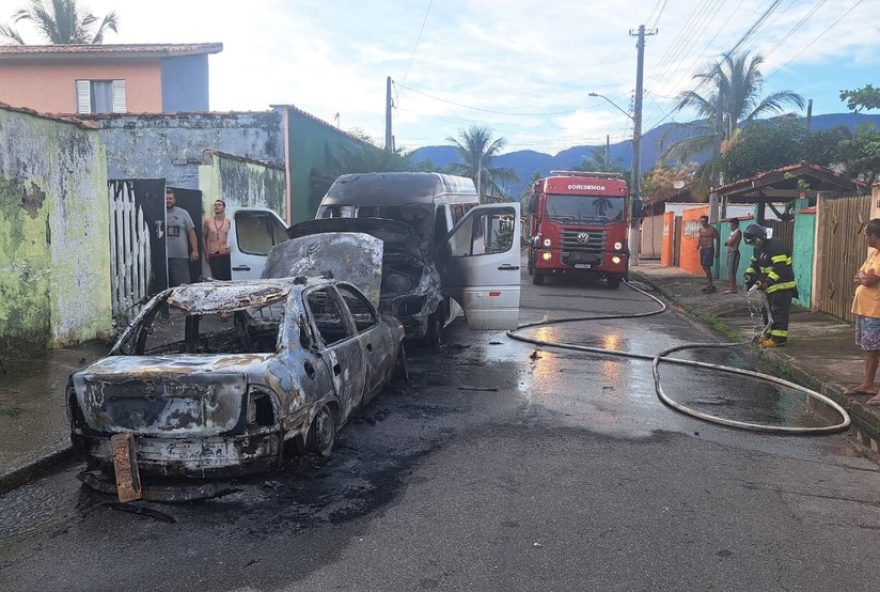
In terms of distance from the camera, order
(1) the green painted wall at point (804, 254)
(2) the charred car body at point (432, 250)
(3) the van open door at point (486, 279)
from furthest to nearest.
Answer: (1) the green painted wall at point (804, 254) < (3) the van open door at point (486, 279) < (2) the charred car body at point (432, 250)

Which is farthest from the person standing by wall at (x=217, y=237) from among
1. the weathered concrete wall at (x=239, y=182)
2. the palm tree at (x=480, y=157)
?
the palm tree at (x=480, y=157)

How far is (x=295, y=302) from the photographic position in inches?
206

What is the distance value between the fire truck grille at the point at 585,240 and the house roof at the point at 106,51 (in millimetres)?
15102

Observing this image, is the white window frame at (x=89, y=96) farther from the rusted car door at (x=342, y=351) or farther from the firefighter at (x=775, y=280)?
the firefighter at (x=775, y=280)

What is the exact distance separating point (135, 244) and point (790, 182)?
13083mm

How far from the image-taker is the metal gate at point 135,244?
9.80 meters

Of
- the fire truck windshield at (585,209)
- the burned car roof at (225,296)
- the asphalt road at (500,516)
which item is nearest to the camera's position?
the asphalt road at (500,516)

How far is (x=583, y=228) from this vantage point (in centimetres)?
1814

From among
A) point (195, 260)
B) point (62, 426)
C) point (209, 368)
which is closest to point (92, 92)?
point (195, 260)

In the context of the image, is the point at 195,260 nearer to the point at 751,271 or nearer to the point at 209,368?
the point at 209,368

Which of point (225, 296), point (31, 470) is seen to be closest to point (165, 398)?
point (225, 296)

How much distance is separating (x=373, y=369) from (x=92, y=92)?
24.3 metres

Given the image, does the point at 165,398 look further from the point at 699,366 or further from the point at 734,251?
the point at 734,251

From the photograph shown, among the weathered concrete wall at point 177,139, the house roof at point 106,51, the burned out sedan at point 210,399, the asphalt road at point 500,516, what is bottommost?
the asphalt road at point 500,516
